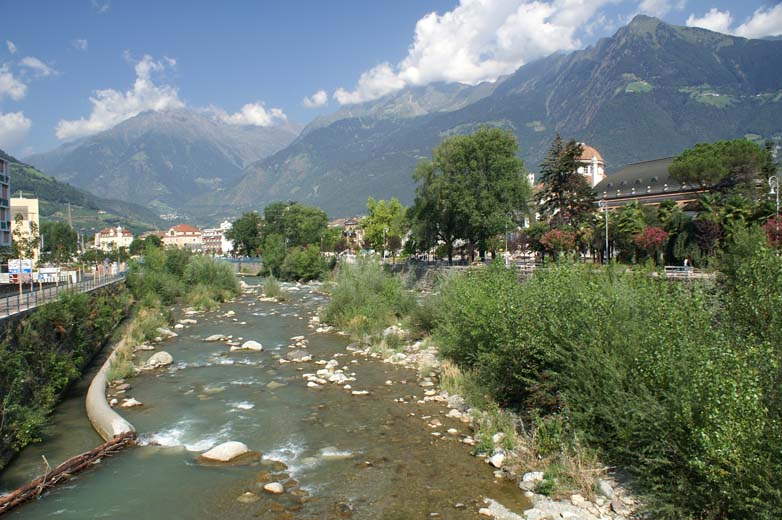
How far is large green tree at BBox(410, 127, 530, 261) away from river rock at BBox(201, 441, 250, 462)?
3382 cm

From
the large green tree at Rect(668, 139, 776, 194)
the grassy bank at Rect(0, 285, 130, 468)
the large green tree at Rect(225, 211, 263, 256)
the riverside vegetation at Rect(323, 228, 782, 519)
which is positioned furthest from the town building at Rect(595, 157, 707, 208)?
the grassy bank at Rect(0, 285, 130, 468)

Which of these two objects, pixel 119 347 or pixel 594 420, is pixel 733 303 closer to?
pixel 594 420

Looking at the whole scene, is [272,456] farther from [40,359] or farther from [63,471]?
[40,359]

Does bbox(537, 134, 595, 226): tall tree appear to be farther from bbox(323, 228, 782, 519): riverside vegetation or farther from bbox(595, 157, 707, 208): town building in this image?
bbox(595, 157, 707, 208): town building

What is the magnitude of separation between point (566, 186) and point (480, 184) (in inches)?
346

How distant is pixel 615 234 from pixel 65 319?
43.3 metres

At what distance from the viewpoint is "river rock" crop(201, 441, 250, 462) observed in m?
14.2

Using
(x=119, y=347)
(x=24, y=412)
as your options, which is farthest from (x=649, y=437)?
(x=119, y=347)

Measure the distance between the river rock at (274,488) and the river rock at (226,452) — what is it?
2.14 metres

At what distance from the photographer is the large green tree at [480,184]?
4572 cm

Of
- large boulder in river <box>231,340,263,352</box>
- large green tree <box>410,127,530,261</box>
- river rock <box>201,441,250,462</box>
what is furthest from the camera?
large green tree <box>410,127,530,261</box>

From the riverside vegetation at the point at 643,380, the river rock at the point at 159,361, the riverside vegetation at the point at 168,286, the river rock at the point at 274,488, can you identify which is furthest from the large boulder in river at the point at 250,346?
the river rock at the point at 274,488

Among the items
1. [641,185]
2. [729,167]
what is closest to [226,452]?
[729,167]

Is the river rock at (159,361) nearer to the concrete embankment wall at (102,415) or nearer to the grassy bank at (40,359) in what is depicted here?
the grassy bank at (40,359)
